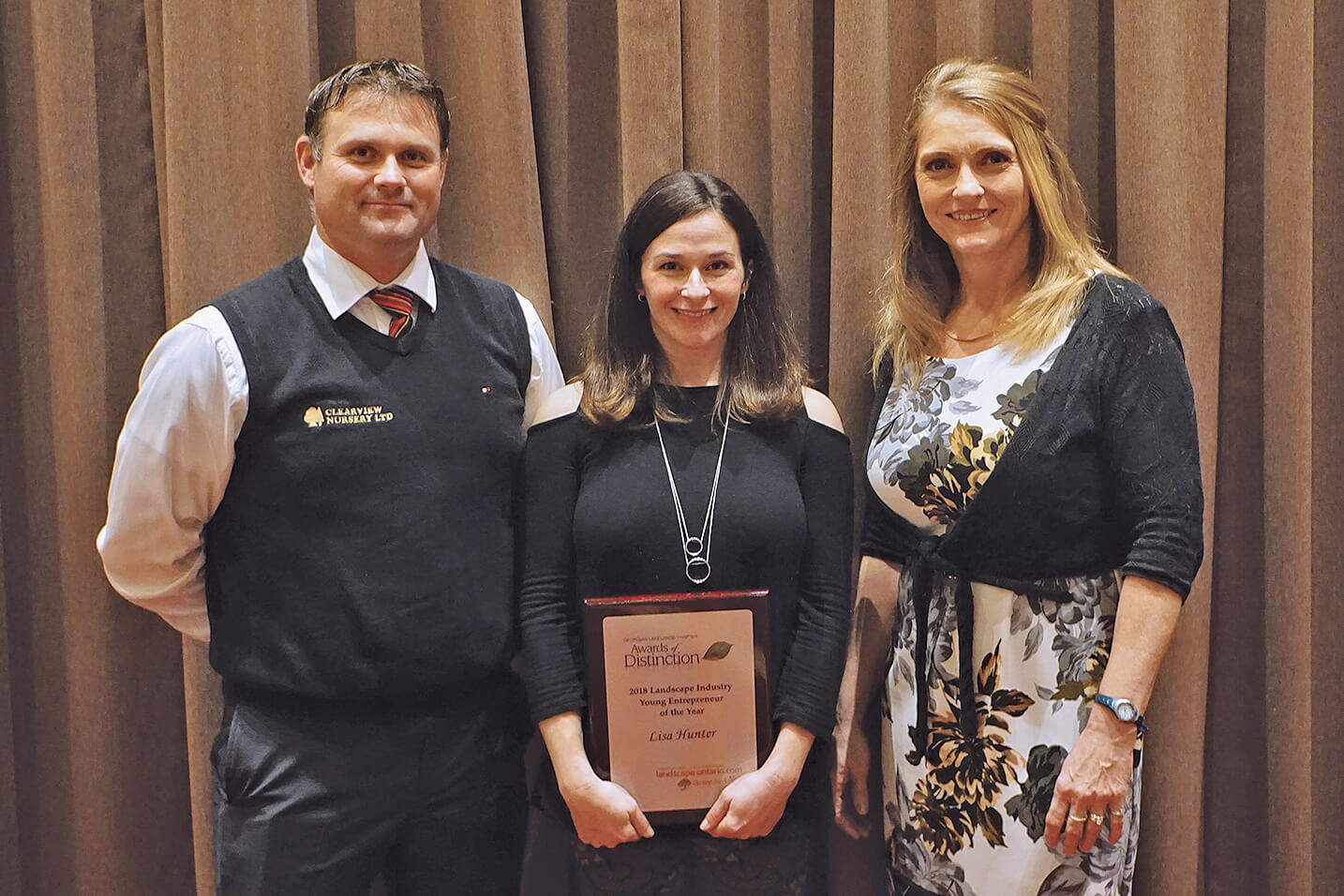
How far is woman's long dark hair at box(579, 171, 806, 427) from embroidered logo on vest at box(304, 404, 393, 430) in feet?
0.97

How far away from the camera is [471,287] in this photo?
1653 mm

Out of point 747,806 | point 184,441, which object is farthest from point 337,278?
point 747,806

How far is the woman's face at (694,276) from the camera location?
4.94ft

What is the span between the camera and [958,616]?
1547 millimetres

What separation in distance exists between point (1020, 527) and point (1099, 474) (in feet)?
0.45

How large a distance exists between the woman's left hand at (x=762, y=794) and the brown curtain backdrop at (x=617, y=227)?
527 mm

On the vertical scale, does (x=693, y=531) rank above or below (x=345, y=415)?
below

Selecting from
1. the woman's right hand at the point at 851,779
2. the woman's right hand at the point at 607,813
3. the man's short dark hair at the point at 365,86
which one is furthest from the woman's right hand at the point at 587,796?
the man's short dark hair at the point at 365,86

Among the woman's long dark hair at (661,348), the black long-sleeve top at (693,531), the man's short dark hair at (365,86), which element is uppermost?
the man's short dark hair at (365,86)

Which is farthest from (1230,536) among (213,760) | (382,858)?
(213,760)

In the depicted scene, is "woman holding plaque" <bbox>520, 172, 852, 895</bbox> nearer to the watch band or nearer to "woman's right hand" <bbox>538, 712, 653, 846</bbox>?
"woman's right hand" <bbox>538, 712, 653, 846</bbox>

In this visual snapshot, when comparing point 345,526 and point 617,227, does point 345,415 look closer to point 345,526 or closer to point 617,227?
point 345,526

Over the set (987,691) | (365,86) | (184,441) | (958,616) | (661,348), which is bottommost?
(987,691)

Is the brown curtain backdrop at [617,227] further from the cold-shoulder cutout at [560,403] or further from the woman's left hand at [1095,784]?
the woman's left hand at [1095,784]
